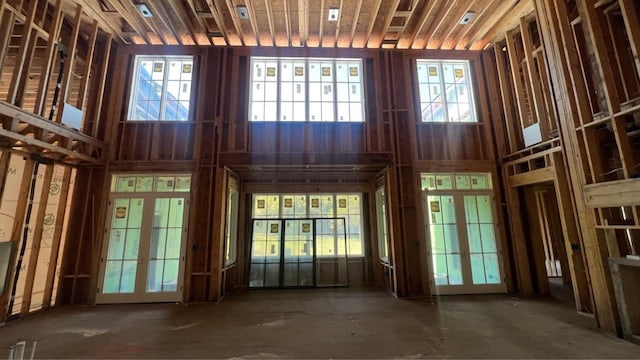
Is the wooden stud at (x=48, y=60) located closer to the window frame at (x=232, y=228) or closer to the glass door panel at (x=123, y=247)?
the glass door panel at (x=123, y=247)

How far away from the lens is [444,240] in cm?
607

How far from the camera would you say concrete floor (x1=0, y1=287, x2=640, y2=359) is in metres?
3.28

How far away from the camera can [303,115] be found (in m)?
6.49

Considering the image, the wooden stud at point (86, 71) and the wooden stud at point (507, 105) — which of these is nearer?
the wooden stud at point (86, 71)

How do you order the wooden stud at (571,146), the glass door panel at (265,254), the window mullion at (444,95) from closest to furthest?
1. the wooden stud at (571,146)
2. the window mullion at (444,95)
3. the glass door panel at (265,254)

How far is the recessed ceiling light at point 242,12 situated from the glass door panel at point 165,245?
4.21 m

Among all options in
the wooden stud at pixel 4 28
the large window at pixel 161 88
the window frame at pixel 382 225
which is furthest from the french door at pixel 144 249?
the window frame at pixel 382 225

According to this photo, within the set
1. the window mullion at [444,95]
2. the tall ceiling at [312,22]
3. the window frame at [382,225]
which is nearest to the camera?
the tall ceiling at [312,22]

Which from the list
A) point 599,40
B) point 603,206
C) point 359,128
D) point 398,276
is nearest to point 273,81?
point 359,128

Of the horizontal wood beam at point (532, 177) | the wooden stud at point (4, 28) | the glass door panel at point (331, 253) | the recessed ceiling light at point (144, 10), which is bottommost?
the glass door panel at point (331, 253)

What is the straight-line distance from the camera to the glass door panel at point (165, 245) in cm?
564

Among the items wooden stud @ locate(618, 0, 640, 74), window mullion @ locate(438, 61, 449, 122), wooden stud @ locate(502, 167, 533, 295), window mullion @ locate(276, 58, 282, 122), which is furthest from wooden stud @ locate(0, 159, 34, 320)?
wooden stud @ locate(502, 167, 533, 295)

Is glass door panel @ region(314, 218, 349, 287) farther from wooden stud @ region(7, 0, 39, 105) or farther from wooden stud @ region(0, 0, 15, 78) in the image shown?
wooden stud @ region(0, 0, 15, 78)

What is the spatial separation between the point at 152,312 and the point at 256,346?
8.88ft
